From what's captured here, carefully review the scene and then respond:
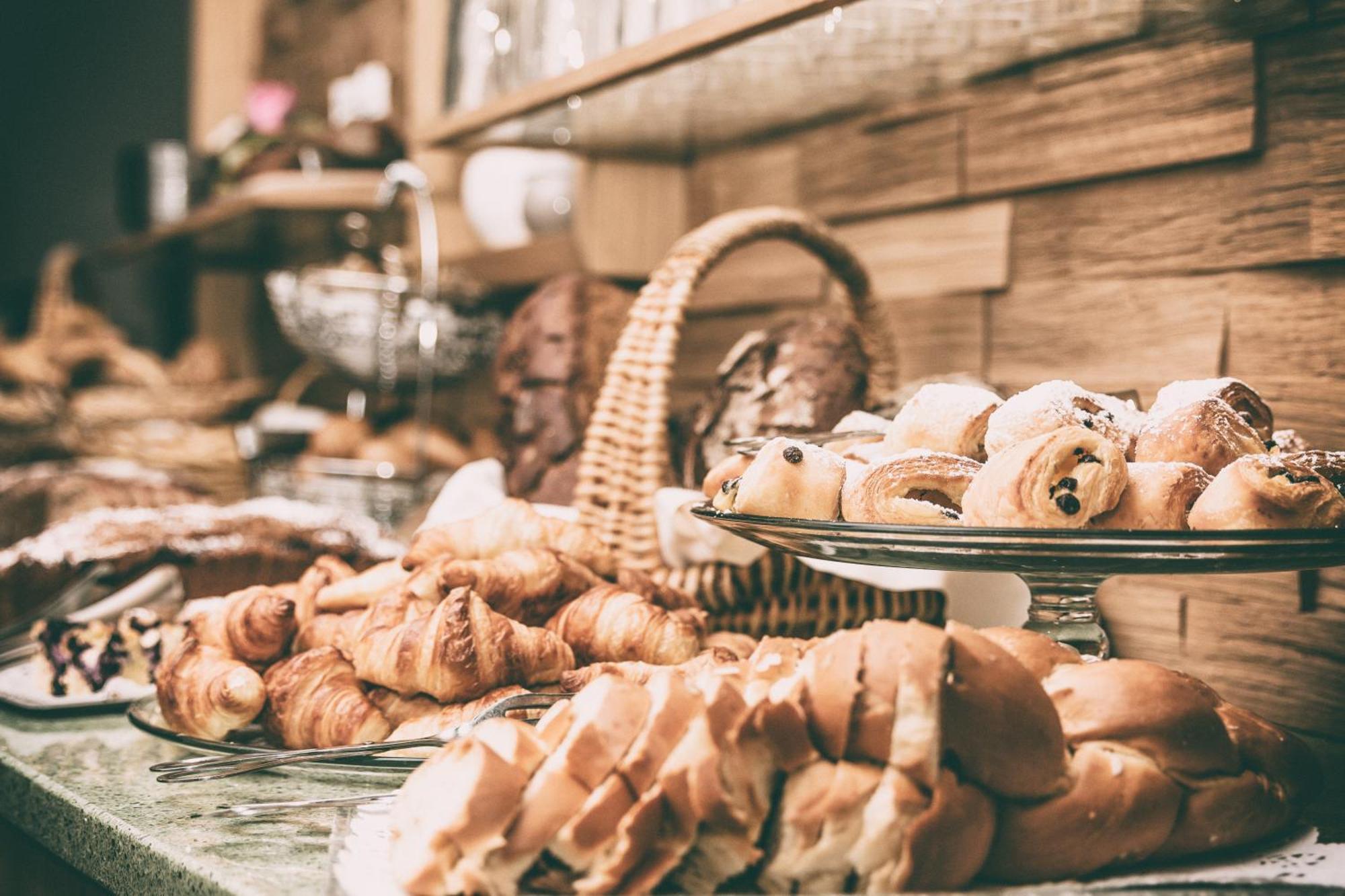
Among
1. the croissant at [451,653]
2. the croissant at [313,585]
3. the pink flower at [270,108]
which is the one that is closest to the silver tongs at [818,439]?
the croissant at [451,653]

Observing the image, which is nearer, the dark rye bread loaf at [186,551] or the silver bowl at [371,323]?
the dark rye bread loaf at [186,551]

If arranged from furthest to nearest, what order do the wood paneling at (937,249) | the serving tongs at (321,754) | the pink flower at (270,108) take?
the pink flower at (270,108) → the wood paneling at (937,249) → the serving tongs at (321,754)

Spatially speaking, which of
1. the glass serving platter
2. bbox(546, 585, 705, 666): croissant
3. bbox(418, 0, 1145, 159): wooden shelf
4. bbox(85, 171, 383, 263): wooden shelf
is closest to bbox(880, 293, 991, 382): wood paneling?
bbox(418, 0, 1145, 159): wooden shelf

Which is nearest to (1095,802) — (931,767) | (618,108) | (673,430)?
(931,767)

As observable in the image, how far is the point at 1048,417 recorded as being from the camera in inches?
32.4

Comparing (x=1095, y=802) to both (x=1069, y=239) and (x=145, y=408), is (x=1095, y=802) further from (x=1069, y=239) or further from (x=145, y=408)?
(x=145, y=408)

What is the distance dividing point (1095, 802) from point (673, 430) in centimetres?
88

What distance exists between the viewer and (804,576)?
1.18m

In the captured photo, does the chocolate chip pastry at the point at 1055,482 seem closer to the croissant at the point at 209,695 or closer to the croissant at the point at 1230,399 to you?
the croissant at the point at 1230,399

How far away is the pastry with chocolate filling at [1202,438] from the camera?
0.82m

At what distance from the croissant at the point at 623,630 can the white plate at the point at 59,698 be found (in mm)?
438

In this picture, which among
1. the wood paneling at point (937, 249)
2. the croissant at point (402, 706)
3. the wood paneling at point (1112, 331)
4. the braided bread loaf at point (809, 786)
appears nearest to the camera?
the braided bread loaf at point (809, 786)

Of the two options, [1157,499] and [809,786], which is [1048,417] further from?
[809,786]

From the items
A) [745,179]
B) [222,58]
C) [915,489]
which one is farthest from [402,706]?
[222,58]
